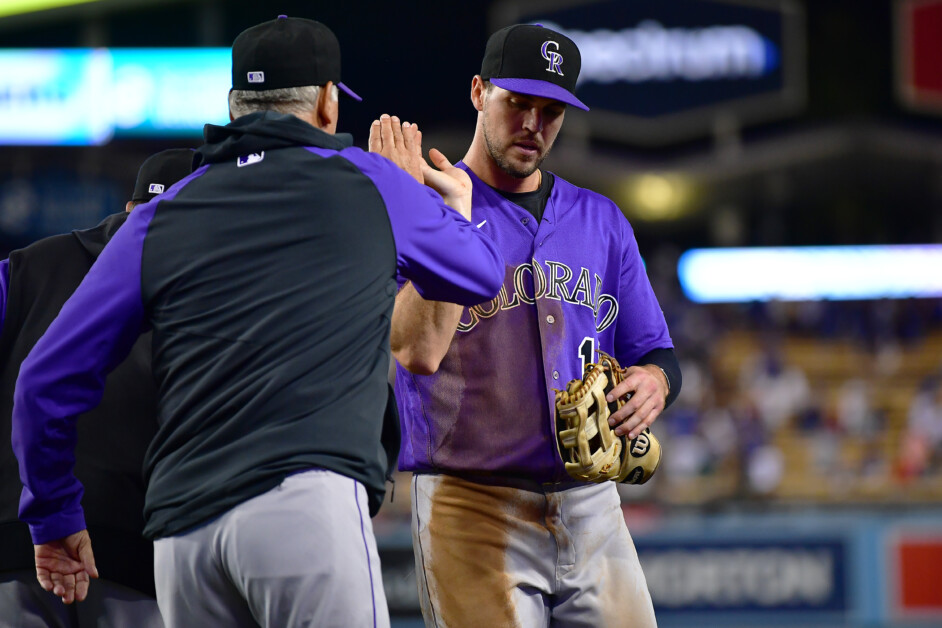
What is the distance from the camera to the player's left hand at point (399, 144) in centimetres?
285

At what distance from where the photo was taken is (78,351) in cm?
238

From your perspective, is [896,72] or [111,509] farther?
[896,72]

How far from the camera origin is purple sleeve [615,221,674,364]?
11.1 feet

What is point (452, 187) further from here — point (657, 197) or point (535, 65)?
point (657, 197)

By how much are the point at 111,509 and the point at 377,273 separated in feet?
3.37

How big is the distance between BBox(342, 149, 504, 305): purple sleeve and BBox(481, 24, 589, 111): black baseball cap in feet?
2.46

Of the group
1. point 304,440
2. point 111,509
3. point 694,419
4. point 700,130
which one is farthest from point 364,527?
point 700,130

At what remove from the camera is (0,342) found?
2.98m

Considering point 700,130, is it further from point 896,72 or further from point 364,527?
point 364,527

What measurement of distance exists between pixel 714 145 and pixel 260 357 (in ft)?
54.1

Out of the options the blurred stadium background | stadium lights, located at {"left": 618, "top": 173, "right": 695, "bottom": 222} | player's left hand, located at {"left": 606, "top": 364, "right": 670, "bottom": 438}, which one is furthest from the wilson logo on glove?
stadium lights, located at {"left": 618, "top": 173, "right": 695, "bottom": 222}

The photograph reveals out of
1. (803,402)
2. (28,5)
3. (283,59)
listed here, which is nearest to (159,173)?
(283,59)

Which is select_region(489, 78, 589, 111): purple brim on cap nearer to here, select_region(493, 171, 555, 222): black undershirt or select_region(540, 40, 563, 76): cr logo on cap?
select_region(540, 40, 563, 76): cr logo on cap

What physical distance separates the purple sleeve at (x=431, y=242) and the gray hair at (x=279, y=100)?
169mm
